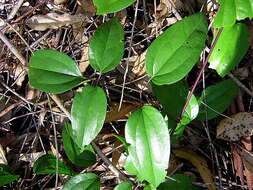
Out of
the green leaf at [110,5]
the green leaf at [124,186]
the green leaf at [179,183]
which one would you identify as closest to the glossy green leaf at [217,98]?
the green leaf at [179,183]

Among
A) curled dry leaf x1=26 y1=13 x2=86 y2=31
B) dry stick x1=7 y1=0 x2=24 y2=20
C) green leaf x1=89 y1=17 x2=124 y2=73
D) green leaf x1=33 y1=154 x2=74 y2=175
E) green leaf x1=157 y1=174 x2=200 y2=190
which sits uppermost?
dry stick x1=7 y1=0 x2=24 y2=20

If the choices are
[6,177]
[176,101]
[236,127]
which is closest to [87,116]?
[176,101]

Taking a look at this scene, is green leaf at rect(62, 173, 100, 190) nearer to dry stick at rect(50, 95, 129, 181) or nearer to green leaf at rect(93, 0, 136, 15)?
dry stick at rect(50, 95, 129, 181)

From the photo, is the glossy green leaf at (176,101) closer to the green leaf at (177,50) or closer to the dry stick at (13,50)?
the green leaf at (177,50)

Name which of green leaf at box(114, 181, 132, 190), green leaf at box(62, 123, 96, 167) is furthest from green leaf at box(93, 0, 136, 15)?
green leaf at box(114, 181, 132, 190)

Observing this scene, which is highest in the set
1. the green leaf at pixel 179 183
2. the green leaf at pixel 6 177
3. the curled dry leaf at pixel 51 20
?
the curled dry leaf at pixel 51 20

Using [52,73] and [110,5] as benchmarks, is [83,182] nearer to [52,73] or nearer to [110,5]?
[52,73]

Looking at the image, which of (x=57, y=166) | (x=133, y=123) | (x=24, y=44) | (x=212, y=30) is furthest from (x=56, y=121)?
(x=212, y=30)
